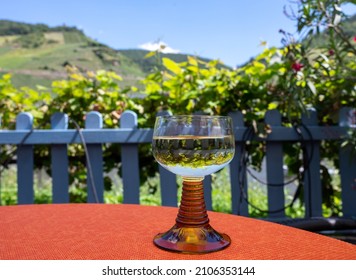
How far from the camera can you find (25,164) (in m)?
1.97

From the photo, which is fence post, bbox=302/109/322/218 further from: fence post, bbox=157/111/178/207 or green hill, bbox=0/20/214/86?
green hill, bbox=0/20/214/86

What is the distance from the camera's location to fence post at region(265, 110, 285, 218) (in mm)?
1943

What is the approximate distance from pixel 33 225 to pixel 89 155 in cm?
123

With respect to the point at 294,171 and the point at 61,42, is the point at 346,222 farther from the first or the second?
the point at 61,42

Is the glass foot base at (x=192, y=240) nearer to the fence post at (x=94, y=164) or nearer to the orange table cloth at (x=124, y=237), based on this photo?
the orange table cloth at (x=124, y=237)

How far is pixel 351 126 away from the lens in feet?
6.54

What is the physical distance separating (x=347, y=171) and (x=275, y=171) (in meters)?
0.40

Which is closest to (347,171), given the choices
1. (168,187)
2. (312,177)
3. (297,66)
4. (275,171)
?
(312,177)

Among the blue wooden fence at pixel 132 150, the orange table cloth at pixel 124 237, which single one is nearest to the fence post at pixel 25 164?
the blue wooden fence at pixel 132 150

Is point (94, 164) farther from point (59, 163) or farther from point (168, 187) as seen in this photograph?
point (168, 187)

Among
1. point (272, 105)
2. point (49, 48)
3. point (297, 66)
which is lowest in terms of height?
point (272, 105)

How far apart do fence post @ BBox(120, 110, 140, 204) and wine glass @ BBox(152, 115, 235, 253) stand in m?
1.31

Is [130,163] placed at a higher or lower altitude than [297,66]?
lower
